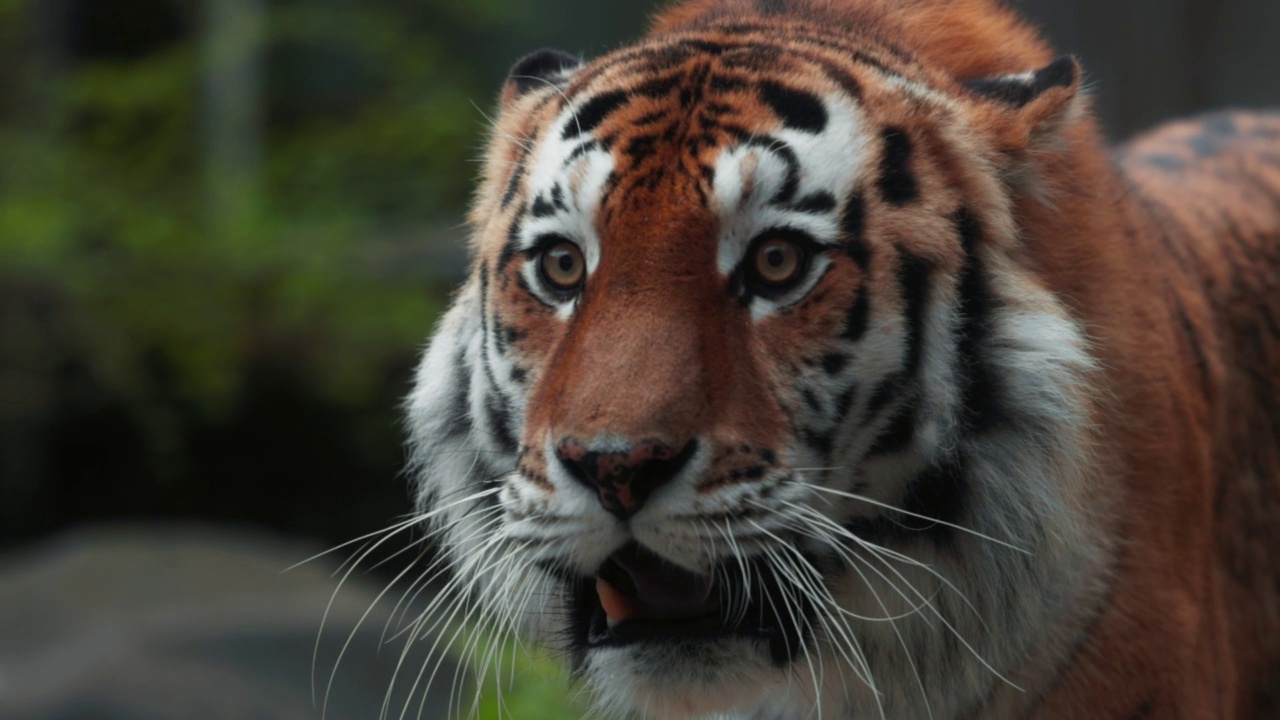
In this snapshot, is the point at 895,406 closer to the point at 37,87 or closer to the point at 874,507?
the point at 874,507

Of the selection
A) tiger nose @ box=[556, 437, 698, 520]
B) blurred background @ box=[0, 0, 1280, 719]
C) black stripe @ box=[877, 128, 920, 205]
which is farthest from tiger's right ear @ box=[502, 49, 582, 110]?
blurred background @ box=[0, 0, 1280, 719]

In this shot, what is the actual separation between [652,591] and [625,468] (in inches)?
11.2

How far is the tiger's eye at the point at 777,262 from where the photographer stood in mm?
1778

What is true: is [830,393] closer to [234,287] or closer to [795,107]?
[795,107]

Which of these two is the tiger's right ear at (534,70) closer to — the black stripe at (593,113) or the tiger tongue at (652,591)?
the black stripe at (593,113)

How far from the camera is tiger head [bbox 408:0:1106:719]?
5.63ft

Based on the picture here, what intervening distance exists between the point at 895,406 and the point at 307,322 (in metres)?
5.01

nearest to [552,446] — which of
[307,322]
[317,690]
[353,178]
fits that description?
[317,690]

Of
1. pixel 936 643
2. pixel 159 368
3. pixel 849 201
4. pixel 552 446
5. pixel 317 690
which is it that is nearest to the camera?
pixel 552 446

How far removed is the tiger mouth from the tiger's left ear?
0.70 m

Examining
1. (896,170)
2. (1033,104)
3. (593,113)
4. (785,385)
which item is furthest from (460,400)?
(1033,104)

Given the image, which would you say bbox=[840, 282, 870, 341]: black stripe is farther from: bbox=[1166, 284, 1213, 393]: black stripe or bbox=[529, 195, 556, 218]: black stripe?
bbox=[1166, 284, 1213, 393]: black stripe

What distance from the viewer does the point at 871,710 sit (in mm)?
2066

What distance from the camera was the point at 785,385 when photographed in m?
1.76
